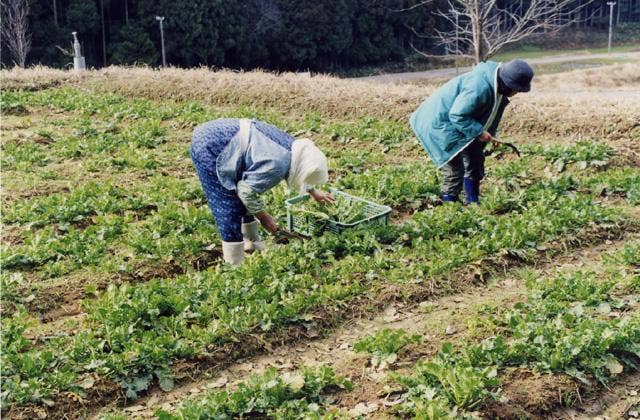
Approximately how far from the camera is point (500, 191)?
7.69m

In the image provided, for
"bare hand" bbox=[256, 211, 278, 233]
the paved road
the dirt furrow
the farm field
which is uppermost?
"bare hand" bbox=[256, 211, 278, 233]

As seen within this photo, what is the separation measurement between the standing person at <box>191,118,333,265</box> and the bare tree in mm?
26034

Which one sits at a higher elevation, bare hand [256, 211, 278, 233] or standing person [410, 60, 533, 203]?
standing person [410, 60, 533, 203]

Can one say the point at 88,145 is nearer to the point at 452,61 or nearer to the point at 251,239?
the point at 251,239

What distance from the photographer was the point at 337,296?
5578 millimetres

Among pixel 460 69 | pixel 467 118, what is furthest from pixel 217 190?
pixel 460 69

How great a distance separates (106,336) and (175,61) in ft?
95.8

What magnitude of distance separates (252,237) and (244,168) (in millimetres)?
1043

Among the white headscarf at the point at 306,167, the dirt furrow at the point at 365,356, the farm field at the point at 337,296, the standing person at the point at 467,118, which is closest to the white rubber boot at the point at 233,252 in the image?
the farm field at the point at 337,296

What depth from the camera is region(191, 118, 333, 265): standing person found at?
5492 mm

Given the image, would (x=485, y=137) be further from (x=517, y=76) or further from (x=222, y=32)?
(x=222, y=32)

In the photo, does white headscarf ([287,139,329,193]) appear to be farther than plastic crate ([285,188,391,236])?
No

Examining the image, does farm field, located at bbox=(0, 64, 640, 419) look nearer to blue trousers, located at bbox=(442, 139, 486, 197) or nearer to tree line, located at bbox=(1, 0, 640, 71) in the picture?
blue trousers, located at bbox=(442, 139, 486, 197)

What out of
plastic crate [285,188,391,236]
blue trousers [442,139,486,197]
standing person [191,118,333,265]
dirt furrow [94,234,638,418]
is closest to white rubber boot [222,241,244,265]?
standing person [191,118,333,265]
